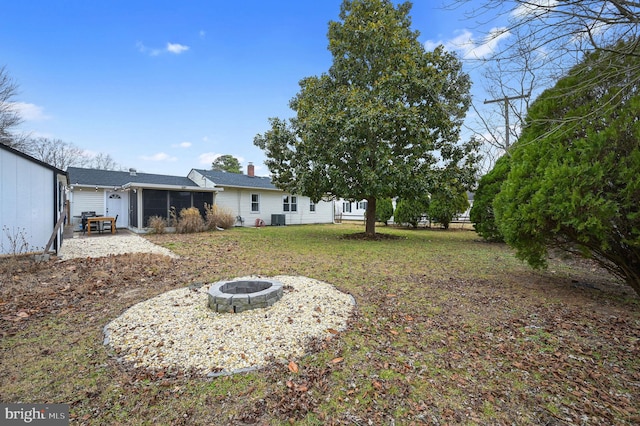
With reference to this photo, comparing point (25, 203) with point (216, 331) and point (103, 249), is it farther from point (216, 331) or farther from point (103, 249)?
point (216, 331)

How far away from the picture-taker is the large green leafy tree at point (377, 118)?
389 inches

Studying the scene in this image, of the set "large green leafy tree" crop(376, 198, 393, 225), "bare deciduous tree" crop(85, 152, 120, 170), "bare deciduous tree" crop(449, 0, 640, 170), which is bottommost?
"large green leafy tree" crop(376, 198, 393, 225)

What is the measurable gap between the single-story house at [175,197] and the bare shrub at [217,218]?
2.64 ft

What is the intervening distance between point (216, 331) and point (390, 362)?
1988mm

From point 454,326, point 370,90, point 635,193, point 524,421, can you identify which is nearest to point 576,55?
point 635,193

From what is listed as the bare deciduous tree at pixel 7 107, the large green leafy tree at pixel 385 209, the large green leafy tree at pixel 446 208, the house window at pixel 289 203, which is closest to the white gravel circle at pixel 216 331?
the large green leafy tree at pixel 446 208

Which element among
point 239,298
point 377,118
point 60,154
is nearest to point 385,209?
point 377,118

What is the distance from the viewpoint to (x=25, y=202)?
21.8ft

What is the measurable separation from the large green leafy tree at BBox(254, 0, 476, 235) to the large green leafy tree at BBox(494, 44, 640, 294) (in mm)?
5315

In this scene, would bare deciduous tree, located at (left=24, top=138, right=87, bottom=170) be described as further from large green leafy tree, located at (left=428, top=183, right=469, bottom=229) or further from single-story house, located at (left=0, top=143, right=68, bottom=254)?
large green leafy tree, located at (left=428, top=183, right=469, bottom=229)

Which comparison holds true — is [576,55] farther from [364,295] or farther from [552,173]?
[364,295]

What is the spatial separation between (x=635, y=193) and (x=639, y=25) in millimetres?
2075

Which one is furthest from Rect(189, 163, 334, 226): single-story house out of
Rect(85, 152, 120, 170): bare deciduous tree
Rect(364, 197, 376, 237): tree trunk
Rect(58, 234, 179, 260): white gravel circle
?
Rect(85, 152, 120, 170): bare deciduous tree

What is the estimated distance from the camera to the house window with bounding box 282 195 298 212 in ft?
67.2
